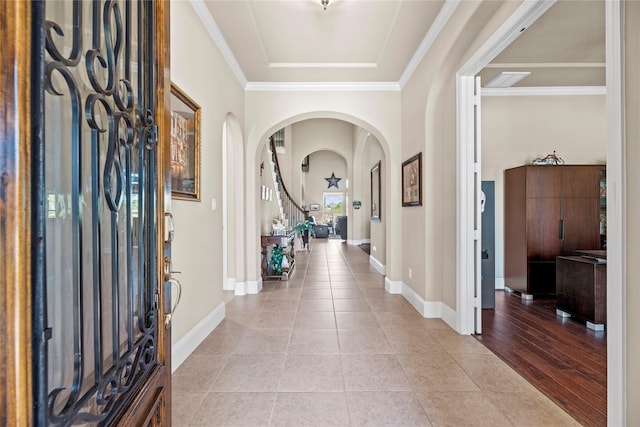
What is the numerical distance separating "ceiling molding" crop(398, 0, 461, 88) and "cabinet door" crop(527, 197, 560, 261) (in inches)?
96.4

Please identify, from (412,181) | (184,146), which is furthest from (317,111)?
(184,146)

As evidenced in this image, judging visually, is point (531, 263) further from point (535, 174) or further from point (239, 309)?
point (239, 309)

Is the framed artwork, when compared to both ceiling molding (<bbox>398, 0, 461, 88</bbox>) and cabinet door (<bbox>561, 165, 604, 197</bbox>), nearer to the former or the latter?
ceiling molding (<bbox>398, 0, 461, 88</bbox>)

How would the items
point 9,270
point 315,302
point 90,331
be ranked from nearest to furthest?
point 9,270 → point 90,331 → point 315,302

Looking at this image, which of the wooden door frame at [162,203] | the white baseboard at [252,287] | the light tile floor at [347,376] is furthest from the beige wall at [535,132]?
the wooden door frame at [162,203]

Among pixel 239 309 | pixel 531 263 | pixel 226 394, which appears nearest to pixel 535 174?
pixel 531 263

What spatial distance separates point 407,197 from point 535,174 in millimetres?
1837

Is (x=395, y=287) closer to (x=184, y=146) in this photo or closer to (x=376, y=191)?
(x=376, y=191)

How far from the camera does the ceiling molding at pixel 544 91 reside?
4840 mm

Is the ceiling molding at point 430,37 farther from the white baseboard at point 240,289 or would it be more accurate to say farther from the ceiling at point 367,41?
the white baseboard at point 240,289

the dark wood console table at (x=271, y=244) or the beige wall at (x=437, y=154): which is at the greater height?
the beige wall at (x=437, y=154)

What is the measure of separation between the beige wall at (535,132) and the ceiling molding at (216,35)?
3693 millimetres

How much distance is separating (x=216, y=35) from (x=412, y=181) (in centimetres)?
273

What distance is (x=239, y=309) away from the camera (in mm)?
3922
